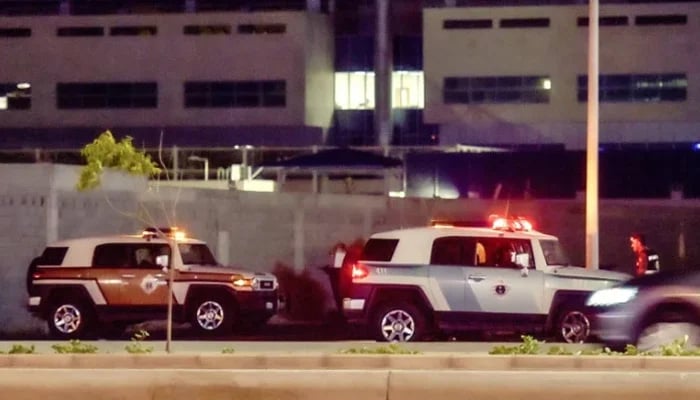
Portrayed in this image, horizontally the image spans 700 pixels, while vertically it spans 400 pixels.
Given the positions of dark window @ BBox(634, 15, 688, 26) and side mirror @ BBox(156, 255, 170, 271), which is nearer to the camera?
side mirror @ BBox(156, 255, 170, 271)

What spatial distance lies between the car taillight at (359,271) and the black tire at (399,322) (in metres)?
0.53

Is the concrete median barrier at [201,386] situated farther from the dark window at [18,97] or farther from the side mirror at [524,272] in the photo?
the dark window at [18,97]

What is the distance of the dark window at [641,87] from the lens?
54.1m

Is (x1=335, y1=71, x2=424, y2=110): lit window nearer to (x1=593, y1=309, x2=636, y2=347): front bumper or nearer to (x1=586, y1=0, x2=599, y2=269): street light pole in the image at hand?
(x1=586, y1=0, x2=599, y2=269): street light pole

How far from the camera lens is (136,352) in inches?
742

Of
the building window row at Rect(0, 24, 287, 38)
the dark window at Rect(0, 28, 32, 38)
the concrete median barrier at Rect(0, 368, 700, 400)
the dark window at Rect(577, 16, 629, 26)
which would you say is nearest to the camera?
the concrete median barrier at Rect(0, 368, 700, 400)

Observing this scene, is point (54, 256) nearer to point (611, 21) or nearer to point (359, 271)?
point (359, 271)

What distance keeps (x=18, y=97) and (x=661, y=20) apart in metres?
25.1

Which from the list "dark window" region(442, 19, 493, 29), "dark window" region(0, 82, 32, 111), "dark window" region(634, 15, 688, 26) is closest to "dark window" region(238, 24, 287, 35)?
"dark window" region(442, 19, 493, 29)

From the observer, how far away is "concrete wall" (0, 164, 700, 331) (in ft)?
86.0

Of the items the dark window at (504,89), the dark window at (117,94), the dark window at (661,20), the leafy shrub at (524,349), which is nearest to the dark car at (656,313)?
the leafy shrub at (524,349)

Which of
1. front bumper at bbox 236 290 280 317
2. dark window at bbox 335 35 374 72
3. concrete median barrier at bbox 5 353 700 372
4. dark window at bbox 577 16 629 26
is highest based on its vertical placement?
dark window at bbox 577 16 629 26

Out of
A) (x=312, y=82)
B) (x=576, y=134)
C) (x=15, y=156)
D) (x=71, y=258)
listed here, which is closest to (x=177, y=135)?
(x=312, y=82)

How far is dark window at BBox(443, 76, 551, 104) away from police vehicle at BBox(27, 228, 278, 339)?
106 feet
